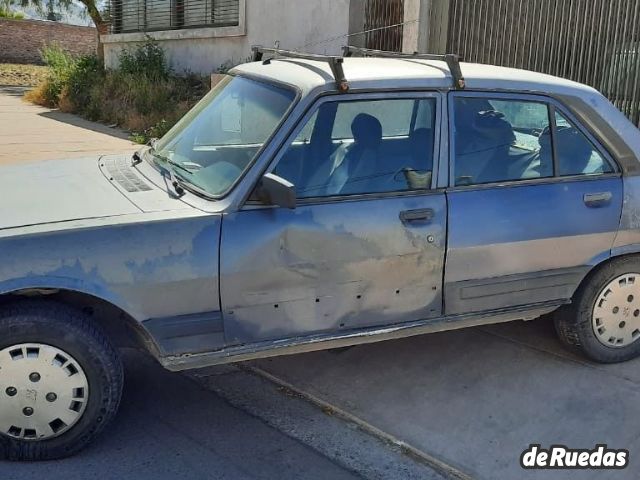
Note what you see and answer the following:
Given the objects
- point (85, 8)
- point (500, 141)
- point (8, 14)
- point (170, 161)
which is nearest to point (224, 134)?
point (170, 161)

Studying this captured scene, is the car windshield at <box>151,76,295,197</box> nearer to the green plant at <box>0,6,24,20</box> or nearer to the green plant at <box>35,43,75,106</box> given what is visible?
the green plant at <box>35,43,75,106</box>

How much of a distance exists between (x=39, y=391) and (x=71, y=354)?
0.22 m

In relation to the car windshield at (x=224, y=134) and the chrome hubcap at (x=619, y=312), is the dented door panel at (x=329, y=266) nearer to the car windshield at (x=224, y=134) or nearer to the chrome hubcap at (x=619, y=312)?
the car windshield at (x=224, y=134)

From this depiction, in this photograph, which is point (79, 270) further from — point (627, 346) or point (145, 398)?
point (627, 346)

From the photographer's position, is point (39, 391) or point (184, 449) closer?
point (39, 391)

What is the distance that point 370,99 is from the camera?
12.0 ft

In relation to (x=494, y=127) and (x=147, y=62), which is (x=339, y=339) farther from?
(x=147, y=62)

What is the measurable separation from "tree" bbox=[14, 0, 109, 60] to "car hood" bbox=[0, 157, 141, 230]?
15.6 meters

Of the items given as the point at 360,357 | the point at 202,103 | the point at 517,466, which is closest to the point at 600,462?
the point at 517,466

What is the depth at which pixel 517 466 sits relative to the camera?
11.1ft

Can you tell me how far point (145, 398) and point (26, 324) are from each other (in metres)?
1.00

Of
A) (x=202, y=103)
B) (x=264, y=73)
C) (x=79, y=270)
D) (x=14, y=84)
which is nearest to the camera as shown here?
(x=79, y=270)

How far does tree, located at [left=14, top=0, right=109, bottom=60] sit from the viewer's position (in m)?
19.0

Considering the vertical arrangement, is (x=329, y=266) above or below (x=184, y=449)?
above
